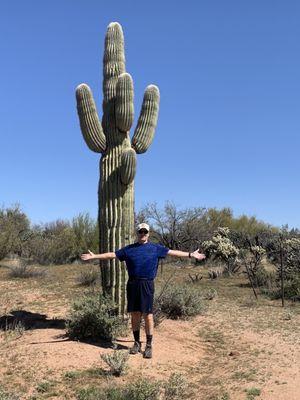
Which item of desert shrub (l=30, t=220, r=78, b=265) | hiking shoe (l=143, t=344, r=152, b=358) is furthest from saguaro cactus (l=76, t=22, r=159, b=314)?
desert shrub (l=30, t=220, r=78, b=265)

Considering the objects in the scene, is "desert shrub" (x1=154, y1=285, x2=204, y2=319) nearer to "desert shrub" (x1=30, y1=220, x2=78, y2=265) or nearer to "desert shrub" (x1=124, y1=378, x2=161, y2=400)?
"desert shrub" (x1=124, y1=378, x2=161, y2=400)

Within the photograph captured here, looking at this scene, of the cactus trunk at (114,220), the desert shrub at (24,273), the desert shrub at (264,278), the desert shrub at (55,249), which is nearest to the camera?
the cactus trunk at (114,220)

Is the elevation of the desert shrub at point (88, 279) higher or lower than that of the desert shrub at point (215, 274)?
higher

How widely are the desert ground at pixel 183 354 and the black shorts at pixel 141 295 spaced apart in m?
0.63

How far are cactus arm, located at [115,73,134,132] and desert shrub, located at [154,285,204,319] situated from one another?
3.18 meters

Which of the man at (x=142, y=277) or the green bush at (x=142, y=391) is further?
the man at (x=142, y=277)

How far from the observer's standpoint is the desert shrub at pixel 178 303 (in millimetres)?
10016

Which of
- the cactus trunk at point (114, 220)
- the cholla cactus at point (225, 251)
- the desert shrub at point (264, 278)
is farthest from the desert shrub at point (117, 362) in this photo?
the cholla cactus at point (225, 251)

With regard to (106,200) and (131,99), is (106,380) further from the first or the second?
(131,99)

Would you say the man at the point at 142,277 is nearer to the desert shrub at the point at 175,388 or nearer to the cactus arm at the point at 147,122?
the desert shrub at the point at 175,388

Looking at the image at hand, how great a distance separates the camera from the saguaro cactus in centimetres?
851

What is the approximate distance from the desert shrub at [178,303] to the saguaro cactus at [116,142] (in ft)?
5.69

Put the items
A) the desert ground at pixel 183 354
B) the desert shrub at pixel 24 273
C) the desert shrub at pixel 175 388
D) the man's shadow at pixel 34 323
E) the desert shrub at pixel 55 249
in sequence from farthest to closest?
the desert shrub at pixel 55 249 → the desert shrub at pixel 24 273 → the man's shadow at pixel 34 323 → the desert ground at pixel 183 354 → the desert shrub at pixel 175 388

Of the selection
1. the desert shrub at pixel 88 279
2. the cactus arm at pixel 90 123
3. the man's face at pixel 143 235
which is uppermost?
the cactus arm at pixel 90 123
